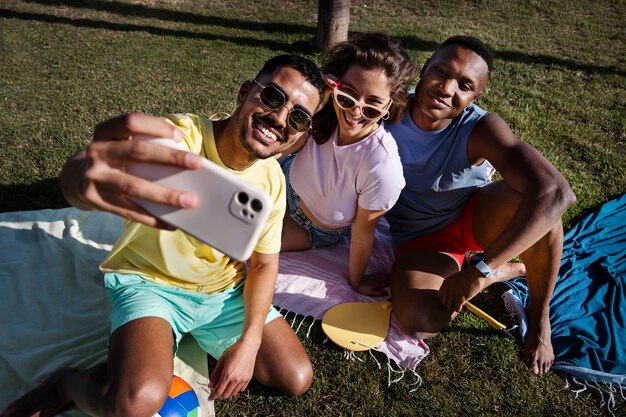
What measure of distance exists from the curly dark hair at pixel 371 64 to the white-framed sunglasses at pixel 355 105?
16cm

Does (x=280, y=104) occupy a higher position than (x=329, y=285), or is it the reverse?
(x=280, y=104)

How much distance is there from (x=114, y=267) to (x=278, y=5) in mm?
7570

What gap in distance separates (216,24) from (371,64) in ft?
19.5

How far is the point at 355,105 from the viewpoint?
2.64 meters

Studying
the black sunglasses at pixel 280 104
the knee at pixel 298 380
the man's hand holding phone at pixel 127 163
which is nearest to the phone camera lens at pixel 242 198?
the man's hand holding phone at pixel 127 163

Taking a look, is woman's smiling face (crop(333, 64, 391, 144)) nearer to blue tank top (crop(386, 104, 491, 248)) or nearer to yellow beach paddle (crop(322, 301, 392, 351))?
blue tank top (crop(386, 104, 491, 248))

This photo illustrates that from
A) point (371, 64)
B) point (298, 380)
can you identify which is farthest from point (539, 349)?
point (371, 64)

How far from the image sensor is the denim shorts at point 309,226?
135 inches

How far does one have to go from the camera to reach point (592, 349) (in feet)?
9.83

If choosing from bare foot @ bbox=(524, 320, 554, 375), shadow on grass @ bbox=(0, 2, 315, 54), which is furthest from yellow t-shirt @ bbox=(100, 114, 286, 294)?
shadow on grass @ bbox=(0, 2, 315, 54)

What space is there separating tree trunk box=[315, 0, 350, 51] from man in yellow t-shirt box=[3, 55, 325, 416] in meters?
4.82

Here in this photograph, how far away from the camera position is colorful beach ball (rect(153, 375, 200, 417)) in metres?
2.23

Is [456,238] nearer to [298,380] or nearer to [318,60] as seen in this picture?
[298,380]

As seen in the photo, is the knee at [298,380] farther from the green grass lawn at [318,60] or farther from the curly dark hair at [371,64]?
the curly dark hair at [371,64]
